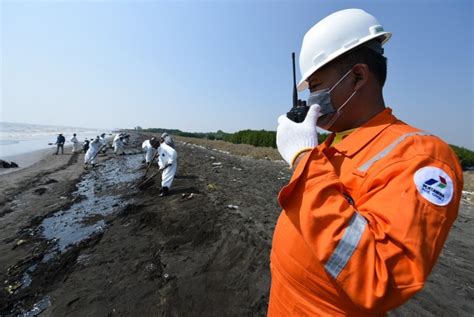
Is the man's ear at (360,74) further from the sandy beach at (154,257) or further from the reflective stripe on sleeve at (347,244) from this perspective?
the sandy beach at (154,257)

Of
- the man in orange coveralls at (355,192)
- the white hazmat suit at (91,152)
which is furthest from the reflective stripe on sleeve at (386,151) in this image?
the white hazmat suit at (91,152)

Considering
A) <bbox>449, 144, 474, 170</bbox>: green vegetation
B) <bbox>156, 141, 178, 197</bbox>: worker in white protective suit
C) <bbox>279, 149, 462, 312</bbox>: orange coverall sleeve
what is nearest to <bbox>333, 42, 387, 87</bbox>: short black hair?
<bbox>279, 149, 462, 312</bbox>: orange coverall sleeve


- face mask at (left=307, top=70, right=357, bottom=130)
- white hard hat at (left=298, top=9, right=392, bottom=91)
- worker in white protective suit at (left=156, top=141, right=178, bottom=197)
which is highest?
white hard hat at (left=298, top=9, right=392, bottom=91)

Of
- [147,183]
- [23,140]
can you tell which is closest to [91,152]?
[147,183]

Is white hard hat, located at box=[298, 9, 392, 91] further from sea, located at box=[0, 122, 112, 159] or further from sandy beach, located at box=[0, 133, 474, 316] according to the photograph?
sea, located at box=[0, 122, 112, 159]

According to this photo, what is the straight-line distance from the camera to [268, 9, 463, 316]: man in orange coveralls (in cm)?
88

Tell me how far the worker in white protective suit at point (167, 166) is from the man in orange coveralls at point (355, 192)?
8242mm

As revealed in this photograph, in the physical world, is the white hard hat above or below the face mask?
above

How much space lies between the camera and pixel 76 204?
893cm

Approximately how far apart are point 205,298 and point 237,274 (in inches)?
29.9

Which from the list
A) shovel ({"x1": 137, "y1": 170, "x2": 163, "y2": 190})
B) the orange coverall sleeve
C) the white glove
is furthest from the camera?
shovel ({"x1": 137, "y1": 170, "x2": 163, "y2": 190})

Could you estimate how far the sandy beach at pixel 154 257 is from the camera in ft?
12.2

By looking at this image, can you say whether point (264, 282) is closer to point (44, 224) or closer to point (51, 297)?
point (51, 297)

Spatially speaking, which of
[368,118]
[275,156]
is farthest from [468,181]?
[368,118]
